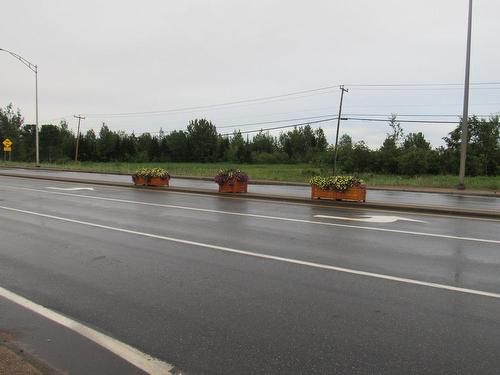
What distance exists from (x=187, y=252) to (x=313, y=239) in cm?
255

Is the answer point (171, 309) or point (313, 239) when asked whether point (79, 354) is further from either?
point (313, 239)

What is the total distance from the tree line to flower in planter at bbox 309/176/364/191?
36.8 m

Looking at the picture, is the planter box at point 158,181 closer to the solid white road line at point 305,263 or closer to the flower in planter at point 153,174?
the flower in planter at point 153,174

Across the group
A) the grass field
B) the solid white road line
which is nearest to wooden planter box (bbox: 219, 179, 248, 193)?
the solid white road line

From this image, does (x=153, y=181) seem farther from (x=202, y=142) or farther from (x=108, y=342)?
(x=202, y=142)

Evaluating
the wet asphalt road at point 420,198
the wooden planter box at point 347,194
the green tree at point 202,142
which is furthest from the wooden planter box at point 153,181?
the green tree at point 202,142

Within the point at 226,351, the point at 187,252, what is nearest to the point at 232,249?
the point at 187,252

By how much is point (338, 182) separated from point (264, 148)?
118 m

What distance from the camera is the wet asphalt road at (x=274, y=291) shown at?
3.82 metres

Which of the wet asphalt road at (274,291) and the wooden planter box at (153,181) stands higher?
the wooden planter box at (153,181)

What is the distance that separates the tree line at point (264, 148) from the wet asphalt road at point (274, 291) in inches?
1747

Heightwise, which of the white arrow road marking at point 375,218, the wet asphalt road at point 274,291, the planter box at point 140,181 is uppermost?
the planter box at point 140,181

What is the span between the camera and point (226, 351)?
3.86 m

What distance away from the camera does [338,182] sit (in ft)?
51.5
